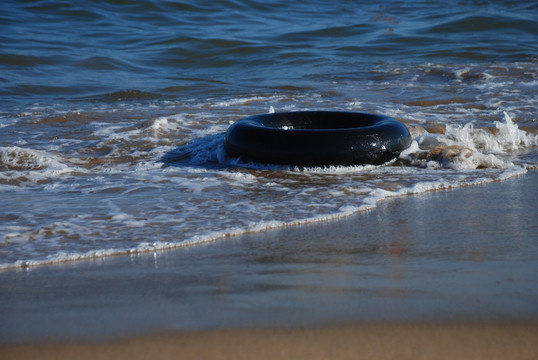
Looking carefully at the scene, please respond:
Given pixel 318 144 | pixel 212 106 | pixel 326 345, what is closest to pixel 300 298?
pixel 326 345

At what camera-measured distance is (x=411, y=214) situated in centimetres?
387

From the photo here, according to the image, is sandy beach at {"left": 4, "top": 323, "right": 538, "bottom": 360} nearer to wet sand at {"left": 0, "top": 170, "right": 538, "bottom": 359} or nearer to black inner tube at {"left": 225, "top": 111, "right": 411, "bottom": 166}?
wet sand at {"left": 0, "top": 170, "right": 538, "bottom": 359}

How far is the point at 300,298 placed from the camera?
2.49 metres

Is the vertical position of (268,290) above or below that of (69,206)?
above

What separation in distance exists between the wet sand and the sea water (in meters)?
0.33

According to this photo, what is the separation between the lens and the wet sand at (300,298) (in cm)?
214

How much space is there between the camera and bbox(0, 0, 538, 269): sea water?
3.89 meters

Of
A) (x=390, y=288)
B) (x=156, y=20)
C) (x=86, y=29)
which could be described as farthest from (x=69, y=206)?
(x=156, y=20)

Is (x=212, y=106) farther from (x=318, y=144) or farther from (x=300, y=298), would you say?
(x=300, y=298)

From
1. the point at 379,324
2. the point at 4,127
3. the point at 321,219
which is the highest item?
the point at 379,324

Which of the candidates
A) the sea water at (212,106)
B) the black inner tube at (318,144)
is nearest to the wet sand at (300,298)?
the sea water at (212,106)

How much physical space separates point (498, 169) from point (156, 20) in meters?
12.8

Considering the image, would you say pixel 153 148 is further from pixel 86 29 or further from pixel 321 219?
pixel 86 29

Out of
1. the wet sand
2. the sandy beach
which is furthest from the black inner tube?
the sandy beach
